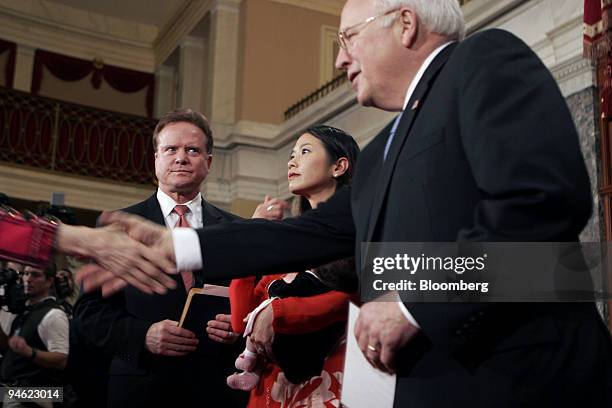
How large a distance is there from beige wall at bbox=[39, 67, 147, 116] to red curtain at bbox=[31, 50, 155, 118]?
105 millimetres

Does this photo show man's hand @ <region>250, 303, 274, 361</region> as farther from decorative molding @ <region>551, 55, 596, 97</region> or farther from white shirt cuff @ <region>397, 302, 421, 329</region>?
decorative molding @ <region>551, 55, 596, 97</region>

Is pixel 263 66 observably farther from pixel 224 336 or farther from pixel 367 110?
pixel 224 336

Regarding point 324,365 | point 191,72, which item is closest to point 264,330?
point 324,365

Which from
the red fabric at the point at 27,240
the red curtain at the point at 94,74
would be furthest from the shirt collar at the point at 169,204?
the red curtain at the point at 94,74

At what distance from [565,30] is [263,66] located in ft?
22.0

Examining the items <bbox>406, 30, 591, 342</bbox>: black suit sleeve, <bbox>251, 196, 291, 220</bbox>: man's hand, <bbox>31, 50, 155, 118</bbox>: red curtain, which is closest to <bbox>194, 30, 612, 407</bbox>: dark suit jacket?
<bbox>406, 30, 591, 342</bbox>: black suit sleeve

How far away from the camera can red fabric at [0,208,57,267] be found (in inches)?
78.9

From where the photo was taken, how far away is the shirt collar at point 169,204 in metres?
3.29

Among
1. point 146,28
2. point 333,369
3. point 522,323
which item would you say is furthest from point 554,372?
point 146,28

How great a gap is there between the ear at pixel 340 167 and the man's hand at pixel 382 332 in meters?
Answer: 1.50

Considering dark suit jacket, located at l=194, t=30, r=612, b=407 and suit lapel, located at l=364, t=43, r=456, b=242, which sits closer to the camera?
dark suit jacket, located at l=194, t=30, r=612, b=407

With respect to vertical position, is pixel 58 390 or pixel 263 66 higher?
pixel 263 66

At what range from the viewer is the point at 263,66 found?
13.5 metres

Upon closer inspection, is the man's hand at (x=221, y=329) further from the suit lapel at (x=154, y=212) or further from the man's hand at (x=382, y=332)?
the man's hand at (x=382, y=332)
